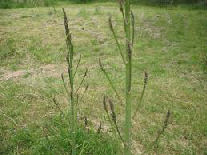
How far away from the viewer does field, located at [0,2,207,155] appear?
437cm

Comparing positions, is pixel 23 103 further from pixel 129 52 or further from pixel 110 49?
pixel 129 52

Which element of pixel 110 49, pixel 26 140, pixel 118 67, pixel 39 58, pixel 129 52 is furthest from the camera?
pixel 110 49

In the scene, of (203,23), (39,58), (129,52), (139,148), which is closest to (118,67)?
(39,58)

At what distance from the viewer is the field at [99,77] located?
4367 millimetres

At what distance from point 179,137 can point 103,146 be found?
1.30m

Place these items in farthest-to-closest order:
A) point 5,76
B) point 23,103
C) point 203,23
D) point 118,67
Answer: point 203,23
point 118,67
point 5,76
point 23,103

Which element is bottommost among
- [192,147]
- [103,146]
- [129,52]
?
[192,147]

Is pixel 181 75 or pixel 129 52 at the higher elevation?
pixel 129 52

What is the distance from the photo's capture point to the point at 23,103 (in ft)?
17.3

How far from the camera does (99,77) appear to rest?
21.1ft

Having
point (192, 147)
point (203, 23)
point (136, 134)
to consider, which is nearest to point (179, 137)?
point (192, 147)

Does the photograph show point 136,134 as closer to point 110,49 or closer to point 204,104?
point 204,104

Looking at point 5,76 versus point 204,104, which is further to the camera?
point 5,76

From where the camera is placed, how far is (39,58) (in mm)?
7523
